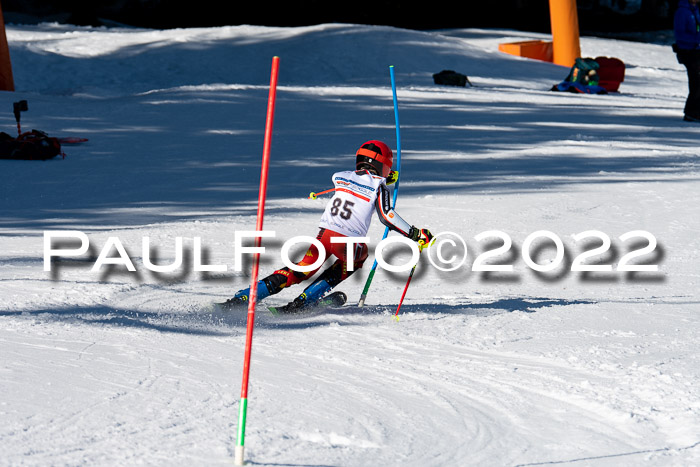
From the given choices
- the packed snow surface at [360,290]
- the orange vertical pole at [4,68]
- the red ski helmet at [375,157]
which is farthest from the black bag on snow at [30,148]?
the red ski helmet at [375,157]

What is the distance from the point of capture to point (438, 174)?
12484 mm

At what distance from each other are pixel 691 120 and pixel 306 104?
21.9 ft

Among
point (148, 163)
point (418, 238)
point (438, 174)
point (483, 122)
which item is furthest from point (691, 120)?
point (418, 238)

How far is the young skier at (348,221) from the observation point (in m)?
6.27

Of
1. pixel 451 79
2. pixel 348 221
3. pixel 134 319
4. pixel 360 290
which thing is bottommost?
pixel 451 79

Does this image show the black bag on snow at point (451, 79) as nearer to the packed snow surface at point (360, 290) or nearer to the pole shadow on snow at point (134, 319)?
the packed snow surface at point (360, 290)

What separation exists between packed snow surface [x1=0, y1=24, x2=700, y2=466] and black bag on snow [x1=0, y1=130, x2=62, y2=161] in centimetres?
25

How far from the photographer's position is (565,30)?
25016mm

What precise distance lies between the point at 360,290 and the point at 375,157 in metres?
1.61

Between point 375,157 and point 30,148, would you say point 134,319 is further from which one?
point 30,148

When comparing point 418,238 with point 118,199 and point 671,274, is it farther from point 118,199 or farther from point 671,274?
point 118,199

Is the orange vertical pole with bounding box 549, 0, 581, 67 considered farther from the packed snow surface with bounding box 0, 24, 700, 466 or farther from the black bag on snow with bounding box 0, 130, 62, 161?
the black bag on snow with bounding box 0, 130, 62, 161

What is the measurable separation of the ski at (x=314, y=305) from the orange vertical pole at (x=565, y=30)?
64.3 feet

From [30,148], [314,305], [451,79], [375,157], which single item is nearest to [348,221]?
[375,157]
